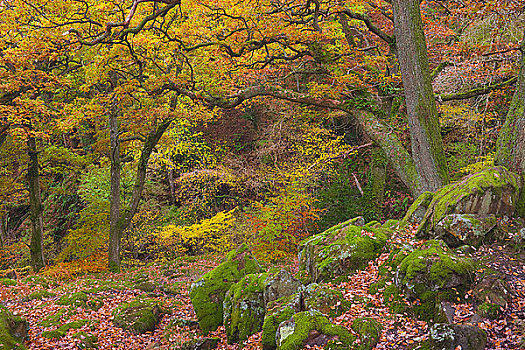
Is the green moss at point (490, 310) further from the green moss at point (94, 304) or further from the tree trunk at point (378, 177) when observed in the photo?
the tree trunk at point (378, 177)

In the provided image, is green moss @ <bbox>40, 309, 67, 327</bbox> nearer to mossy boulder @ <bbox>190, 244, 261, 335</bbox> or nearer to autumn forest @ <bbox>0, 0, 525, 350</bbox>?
autumn forest @ <bbox>0, 0, 525, 350</bbox>

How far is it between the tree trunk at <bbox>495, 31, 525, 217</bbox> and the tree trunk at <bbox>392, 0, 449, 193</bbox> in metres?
1.48

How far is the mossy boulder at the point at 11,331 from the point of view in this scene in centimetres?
474

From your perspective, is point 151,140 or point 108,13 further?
point 151,140

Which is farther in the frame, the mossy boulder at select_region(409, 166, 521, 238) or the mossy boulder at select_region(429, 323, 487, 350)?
the mossy boulder at select_region(409, 166, 521, 238)

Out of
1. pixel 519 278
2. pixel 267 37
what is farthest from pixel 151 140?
pixel 519 278

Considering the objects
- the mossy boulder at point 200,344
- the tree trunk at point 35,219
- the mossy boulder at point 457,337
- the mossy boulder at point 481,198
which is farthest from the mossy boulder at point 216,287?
the tree trunk at point 35,219

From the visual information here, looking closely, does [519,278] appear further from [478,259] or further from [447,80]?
[447,80]

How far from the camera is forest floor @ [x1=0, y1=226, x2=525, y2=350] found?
3.78m

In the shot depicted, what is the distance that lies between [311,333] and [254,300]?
1.66 meters

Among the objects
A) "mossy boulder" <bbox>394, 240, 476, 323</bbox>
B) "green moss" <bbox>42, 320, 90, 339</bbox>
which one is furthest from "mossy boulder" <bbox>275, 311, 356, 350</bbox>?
"green moss" <bbox>42, 320, 90, 339</bbox>

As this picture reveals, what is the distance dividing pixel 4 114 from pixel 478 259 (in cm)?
1035

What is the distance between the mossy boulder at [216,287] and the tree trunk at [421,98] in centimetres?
414

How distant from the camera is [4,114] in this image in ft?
28.1
